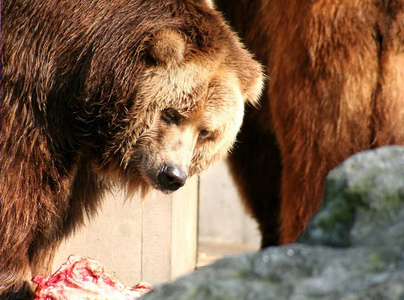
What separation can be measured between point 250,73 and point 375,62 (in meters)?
0.72

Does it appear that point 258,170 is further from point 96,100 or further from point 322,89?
point 96,100

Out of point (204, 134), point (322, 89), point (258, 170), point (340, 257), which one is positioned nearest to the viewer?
point (340, 257)

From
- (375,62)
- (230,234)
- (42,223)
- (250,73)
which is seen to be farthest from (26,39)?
(230,234)

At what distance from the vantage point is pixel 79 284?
3994mm

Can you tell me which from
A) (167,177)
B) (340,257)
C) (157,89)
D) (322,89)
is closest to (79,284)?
(167,177)

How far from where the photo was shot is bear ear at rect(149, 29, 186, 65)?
12.9 feet

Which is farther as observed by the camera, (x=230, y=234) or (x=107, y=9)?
(x=230, y=234)

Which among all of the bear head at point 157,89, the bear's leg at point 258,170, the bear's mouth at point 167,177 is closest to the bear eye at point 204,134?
the bear head at point 157,89

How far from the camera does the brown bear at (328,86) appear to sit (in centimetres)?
398

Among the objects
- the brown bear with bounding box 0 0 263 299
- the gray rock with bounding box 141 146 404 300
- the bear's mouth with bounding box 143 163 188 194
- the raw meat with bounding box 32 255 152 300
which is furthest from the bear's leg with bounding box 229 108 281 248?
the gray rock with bounding box 141 146 404 300

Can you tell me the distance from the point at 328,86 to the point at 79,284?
1749 mm

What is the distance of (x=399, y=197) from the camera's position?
1.82 meters

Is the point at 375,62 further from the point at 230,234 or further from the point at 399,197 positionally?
the point at 230,234

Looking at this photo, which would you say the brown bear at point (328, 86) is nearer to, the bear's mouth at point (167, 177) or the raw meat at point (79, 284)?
the bear's mouth at point (167, 177)
